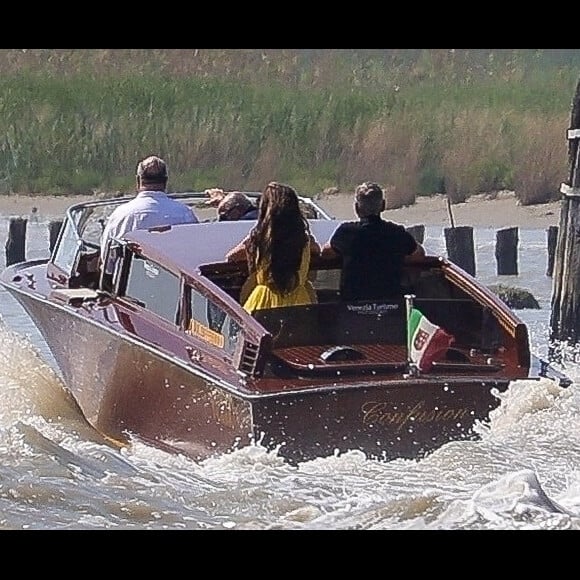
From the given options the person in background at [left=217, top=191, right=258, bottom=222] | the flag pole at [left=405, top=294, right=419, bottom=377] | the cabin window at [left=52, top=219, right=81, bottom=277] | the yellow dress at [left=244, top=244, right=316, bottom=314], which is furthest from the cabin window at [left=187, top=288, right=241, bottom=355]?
the cabin window at [left=52, top=219, right=81, bottom=277]

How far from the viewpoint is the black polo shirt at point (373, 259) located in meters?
4.73

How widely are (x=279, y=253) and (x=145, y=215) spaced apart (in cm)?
83

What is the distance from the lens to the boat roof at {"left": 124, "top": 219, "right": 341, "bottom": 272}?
4.84 metres

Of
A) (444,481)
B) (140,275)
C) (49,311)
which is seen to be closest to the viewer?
(444,481)

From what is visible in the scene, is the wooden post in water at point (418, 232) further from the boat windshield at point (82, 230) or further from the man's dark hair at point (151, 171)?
the man's dark hair at point (151, 171)

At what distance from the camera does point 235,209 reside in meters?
5.42

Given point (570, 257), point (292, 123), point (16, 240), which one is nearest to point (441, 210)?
point (292, 123)

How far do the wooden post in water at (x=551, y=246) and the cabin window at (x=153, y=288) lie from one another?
4.35 meters
